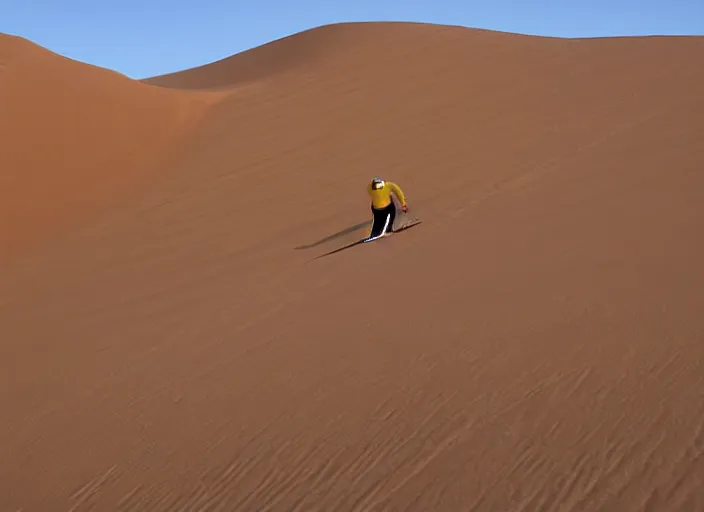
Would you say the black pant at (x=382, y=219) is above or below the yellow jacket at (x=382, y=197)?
below

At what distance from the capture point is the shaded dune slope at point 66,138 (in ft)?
35.6

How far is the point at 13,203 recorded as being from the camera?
10.9 meters

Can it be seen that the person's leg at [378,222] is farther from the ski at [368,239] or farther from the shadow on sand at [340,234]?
the shadow on sand at [340,234]

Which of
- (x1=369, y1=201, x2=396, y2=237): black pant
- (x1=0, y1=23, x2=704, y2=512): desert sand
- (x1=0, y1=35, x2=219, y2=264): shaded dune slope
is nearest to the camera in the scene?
(x1=0, y1=23, x2=704, y2=512): desert sand

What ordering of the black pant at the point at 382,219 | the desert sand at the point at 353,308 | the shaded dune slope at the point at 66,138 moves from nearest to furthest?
the desert sand at the point at 353,308 → the black pant at the point at 382,219 → the shaded dune slope at the point at 66,138

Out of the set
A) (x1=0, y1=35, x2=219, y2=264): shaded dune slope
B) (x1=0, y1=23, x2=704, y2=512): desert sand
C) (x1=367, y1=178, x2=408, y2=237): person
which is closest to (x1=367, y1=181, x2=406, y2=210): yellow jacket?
(x1=367, y1=178, x2=408, y2=237): person

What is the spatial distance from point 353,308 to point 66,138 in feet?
30.4

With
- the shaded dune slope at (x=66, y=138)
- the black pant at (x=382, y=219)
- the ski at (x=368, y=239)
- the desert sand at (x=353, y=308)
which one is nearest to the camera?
the desert sand at (x=353, y=308)

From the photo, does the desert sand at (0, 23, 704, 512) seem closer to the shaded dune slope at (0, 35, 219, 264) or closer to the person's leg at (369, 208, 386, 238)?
the shaded dune slope at (0, 35, 219, 264)

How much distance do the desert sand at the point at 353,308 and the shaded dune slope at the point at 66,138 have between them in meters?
0.05

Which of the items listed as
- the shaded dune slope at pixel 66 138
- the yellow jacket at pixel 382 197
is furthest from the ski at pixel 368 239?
the shaded dune slope at pixel 66 138

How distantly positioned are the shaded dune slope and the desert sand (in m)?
0.05

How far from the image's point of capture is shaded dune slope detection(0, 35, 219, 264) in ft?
35.6

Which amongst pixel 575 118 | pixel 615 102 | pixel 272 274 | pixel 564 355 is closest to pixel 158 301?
pixel 272 274
